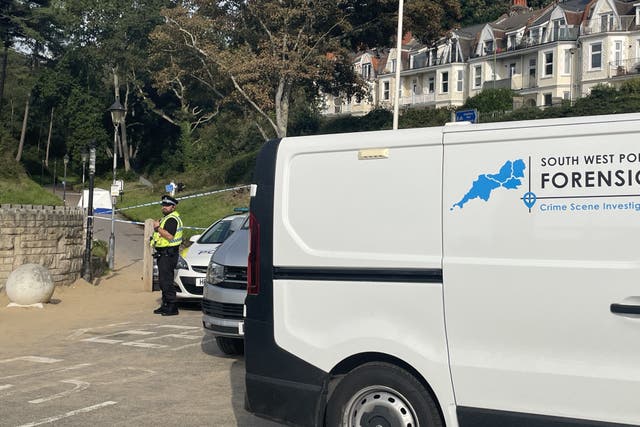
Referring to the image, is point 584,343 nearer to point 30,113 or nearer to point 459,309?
point 459,309

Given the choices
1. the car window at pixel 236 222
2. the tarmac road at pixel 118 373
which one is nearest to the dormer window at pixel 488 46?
the car window at pixel 236 222

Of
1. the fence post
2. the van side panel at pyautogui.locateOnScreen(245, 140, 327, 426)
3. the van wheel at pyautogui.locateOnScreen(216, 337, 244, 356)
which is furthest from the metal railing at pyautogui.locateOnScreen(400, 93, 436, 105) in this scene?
the van side panel at pyautogui.locateOnScreen(245, 140, 327, 426)

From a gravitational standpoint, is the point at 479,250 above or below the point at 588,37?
below

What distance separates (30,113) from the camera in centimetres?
7225

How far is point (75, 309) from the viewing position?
47.4ft

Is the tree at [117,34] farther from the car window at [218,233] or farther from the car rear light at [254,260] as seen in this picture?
the car rear light at [254,260]

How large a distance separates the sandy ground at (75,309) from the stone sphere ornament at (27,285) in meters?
0.17

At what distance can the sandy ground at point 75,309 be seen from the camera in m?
12.1

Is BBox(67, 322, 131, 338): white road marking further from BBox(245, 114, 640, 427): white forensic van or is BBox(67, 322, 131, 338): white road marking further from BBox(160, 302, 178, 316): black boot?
BBox(245, 114, 640, 427): white forensic van

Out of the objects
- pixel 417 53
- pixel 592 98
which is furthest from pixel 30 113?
pixel 592 98

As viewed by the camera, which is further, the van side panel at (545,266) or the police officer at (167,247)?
the police officer at (167,247)

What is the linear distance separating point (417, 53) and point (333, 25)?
4791cm

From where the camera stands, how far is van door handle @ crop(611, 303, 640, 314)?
4.52 metres

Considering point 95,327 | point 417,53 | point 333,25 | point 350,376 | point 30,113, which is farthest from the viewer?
point 417,53
